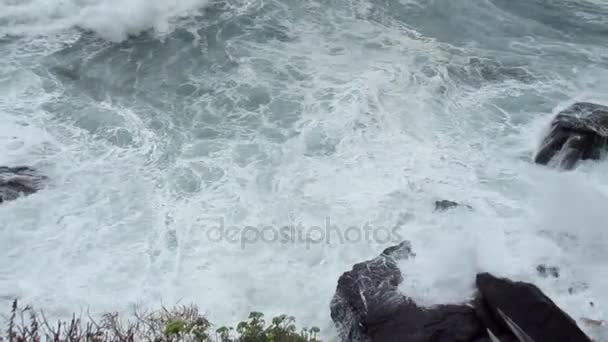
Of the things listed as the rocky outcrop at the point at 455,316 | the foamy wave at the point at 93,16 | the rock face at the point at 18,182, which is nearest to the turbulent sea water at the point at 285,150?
the foamy wave at the point at 93,16

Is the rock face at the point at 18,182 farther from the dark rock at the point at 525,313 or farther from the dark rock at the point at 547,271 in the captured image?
the dark rock at the point at 547,271

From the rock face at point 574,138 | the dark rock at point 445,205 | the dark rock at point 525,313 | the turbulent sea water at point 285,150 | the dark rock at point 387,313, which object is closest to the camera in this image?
the dark rock at point 525,313

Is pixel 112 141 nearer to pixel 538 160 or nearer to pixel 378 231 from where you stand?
pixel 378 231

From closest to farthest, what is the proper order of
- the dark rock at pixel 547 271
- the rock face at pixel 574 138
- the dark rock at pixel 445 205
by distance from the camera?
the dark rock at pixel 547 271
the dark rock at pixel 445 205
the rock face at pixel 574 138

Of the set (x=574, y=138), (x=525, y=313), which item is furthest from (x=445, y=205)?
(x=525, y=313)

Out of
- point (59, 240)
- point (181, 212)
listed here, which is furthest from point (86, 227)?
point (181, 212)

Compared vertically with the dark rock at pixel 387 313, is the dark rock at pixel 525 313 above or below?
above

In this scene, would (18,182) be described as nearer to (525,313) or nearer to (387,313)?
(387,313)

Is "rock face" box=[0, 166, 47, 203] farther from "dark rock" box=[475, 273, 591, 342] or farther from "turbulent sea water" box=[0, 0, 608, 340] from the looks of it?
"dark rock" box=[475, 273, 591, 342]

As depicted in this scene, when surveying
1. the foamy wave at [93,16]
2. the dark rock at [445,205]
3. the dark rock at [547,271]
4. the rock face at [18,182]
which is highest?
the foamy wave at [93,16]
